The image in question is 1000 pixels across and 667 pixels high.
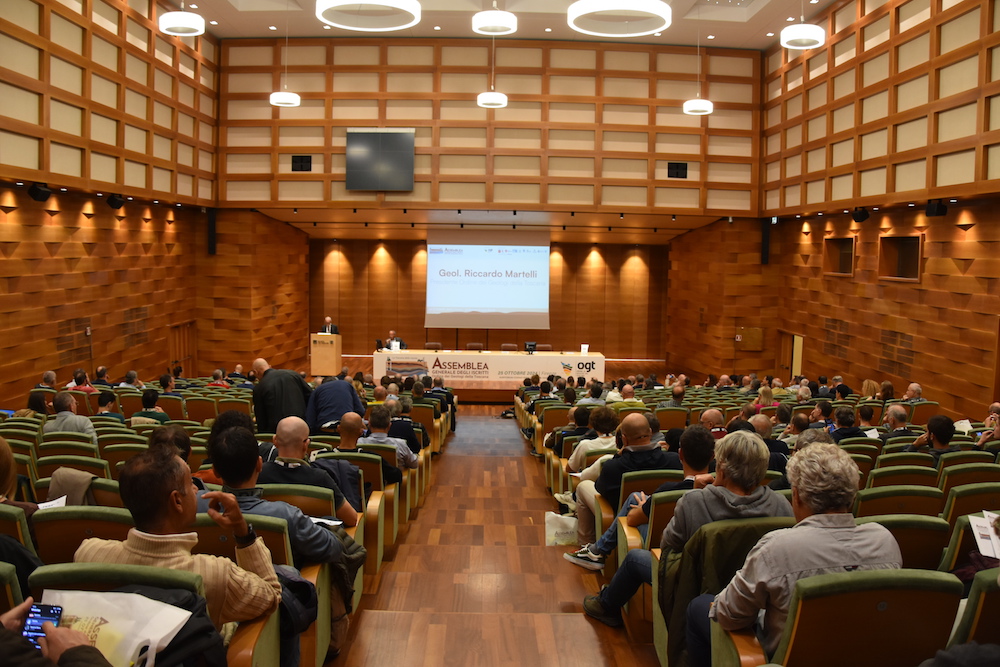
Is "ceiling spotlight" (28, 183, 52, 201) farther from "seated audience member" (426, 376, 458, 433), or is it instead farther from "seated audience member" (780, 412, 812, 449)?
"seated audience member" (780, 412, 812, 449)

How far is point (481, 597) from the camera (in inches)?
195

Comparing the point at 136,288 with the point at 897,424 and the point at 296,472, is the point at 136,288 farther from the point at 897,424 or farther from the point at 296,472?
the point at 897,424

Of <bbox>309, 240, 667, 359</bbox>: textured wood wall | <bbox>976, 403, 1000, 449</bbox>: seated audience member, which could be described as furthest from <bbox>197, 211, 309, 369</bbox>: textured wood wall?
<bbox>976, 403, 1000, 449</bbox>: seated audience member

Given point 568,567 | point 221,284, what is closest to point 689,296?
point 221,284

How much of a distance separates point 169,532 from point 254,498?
934 mm

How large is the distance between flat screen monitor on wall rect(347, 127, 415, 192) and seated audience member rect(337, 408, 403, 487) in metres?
11.7

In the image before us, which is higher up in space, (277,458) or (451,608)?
(277,458)

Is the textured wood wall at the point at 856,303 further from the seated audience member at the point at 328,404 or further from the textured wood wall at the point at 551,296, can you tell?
the seated audience member at the point at 328,404

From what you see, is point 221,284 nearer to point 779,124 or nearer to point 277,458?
point 779,124

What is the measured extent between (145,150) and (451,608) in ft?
41.4

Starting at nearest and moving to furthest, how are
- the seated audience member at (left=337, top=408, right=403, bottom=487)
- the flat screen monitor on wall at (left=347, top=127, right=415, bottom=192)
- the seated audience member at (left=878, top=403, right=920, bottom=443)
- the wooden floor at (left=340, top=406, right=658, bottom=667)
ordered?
the wooden floor at (left=340, top=406, right=658, bottom=667), the seated audience member at (left=337, top=408, right=403, bottom=487), the seated audience member at (left=878, top=403, right=920, bottom=443), the flat screen monitor on wall at (left=347, top=127, right=415, bottom=192)

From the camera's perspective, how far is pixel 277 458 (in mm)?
4379

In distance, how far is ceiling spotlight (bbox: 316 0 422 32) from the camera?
28.7 feet

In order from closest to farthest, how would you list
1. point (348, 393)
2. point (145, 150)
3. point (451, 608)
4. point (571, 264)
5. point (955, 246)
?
point (451, 608), point (348, 393), point (955, 246), point (145, 150), point (571, 264)
